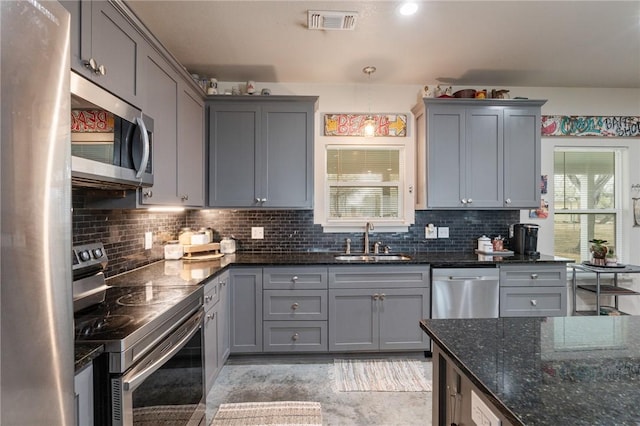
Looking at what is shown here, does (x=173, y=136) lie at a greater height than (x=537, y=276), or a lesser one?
greater

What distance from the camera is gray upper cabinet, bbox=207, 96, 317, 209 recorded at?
9.48ft

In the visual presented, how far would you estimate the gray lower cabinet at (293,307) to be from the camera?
267 cm

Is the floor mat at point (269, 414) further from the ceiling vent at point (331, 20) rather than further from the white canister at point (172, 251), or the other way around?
the ceiling vent at point (331, 20)

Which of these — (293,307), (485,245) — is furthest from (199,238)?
(485,245)

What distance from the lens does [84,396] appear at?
3.26 feet

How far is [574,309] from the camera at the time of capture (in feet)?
10.4

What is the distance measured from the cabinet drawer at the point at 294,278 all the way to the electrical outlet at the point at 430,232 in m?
1.29

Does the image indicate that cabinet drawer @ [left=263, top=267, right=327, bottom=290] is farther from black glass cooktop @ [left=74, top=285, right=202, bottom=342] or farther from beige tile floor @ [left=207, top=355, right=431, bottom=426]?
black glass cooktop @ [left=74, top=285, right=202, bottom=342]

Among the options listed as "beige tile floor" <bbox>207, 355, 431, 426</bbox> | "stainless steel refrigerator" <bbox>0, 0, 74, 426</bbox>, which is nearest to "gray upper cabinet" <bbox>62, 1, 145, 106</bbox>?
"stainless steel refrigerator" <bbox>0, 0, 74, 426</bbox>

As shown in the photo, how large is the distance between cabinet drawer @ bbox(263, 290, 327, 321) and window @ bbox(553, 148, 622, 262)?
2.75 metres

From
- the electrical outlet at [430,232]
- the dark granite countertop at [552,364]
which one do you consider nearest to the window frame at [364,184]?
the electrical outlet at [430,232]

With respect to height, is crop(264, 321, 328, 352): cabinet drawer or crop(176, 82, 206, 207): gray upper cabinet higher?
crop(176, 82, 206, 207): gray upper cabinet

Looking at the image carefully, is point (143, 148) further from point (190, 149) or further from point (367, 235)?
point (367, 235)

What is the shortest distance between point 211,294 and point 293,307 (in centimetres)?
76
